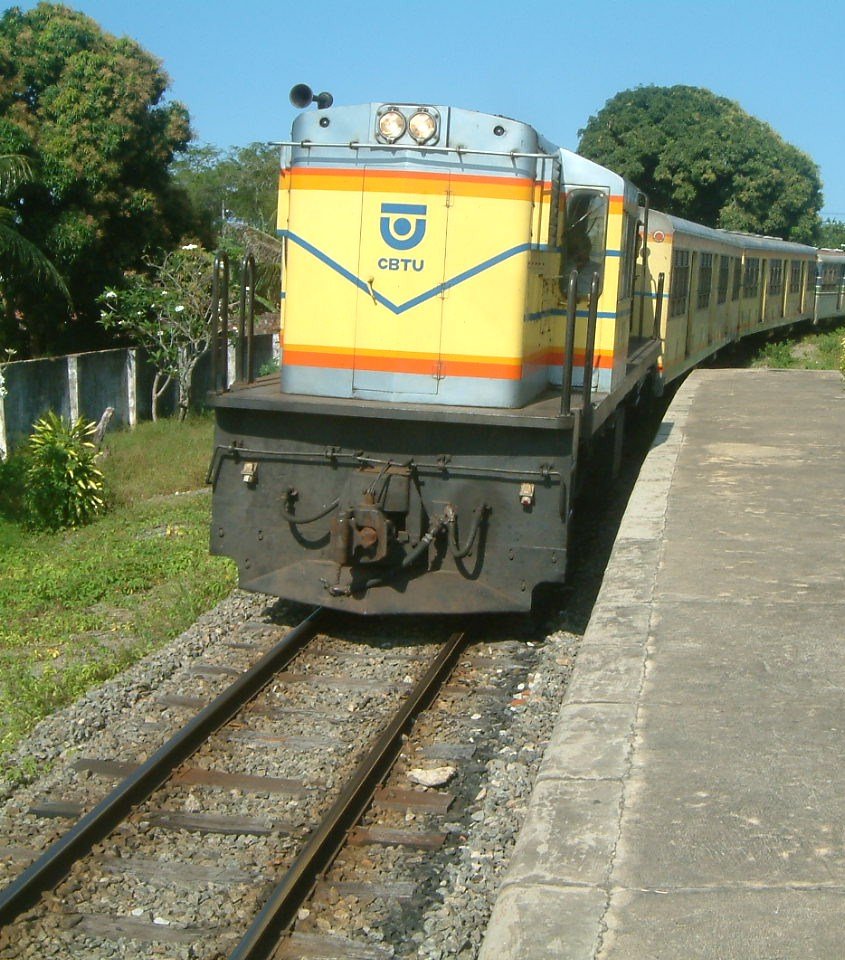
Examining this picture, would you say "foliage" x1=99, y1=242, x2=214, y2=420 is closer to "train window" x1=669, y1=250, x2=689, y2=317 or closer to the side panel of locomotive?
"train window" x1=669, y1=250, x2=689, y2=317

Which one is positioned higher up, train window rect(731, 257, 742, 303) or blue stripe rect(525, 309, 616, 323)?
train window rect(731, 257, 742, 303)

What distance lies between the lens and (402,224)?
24.3 feet

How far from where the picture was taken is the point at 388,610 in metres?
7.22

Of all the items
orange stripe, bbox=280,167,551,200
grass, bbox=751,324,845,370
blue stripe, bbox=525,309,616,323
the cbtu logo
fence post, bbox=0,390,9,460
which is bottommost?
fence post, bbox=0,390,9,460

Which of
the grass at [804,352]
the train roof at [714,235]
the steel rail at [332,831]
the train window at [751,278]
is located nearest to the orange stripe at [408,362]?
the steel rail at [332,831]

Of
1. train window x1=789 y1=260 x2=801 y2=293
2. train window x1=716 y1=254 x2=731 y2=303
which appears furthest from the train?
train window x1=789 y1=260 x2=801 y2=293

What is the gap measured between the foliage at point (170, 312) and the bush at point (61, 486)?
589cm

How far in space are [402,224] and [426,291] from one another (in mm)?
454

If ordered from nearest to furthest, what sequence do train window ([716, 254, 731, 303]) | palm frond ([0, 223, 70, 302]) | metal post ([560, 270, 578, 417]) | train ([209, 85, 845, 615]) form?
metal post ([560, 270, 578, 417]), train ([209, 85, 845, 615]), palm frond ([0, 223, 70, 302]), train window ([716, 254, 731, 303])

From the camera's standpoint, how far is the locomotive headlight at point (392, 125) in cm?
729

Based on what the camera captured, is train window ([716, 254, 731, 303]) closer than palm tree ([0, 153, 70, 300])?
No

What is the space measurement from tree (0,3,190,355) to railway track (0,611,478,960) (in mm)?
12059

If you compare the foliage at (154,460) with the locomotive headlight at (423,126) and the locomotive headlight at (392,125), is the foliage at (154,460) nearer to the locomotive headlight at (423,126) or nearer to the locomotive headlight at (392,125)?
the locomotive headlight at (392,125)

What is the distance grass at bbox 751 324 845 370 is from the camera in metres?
25.3
